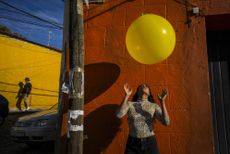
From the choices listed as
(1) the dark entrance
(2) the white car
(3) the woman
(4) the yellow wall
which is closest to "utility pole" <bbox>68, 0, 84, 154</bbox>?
(3) the woman

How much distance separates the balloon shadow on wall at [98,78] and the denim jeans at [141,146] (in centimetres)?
143

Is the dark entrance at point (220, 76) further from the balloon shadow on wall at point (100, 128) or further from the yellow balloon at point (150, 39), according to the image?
the balloon shadow on wall at point (100, 128)

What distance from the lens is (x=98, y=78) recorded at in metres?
5.03

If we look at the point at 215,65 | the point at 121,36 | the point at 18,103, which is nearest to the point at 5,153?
the point at 121,36

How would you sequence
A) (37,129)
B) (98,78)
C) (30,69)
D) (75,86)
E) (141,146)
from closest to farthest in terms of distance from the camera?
(75,86) → (141,146) → (98,78) → (37,129) → (30,69)

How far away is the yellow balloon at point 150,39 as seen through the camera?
3533 millimetres

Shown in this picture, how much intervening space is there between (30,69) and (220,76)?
13275mm

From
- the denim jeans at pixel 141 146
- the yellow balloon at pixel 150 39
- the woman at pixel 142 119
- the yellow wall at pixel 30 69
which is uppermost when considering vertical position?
the yellow wall at pixel 30 69

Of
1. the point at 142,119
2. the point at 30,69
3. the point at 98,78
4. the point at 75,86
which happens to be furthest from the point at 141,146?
the point at 30,69

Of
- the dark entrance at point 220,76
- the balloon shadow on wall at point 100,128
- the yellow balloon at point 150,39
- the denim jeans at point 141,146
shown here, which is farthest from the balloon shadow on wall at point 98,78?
the dark entrance at point 220,76

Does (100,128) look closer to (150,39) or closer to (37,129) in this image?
(150,39)

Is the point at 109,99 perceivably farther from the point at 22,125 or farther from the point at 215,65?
the point at 22,125

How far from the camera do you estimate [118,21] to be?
5129 mm

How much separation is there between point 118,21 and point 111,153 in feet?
7.65
